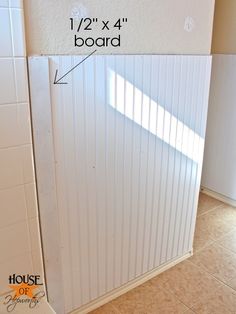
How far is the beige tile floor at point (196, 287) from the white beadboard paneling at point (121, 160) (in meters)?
0.10

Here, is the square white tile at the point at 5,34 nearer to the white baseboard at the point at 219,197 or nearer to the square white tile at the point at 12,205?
the square white tile at the point at 12,205

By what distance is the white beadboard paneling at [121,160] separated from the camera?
4.08ft

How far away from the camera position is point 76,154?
1.28m

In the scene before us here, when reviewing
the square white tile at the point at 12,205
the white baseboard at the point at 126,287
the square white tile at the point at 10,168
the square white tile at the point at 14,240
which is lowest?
the white baseboard at the point at 126,287

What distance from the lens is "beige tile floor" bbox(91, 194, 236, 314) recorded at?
1591 millimetres

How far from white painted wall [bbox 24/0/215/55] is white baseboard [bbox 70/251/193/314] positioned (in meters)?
1.19

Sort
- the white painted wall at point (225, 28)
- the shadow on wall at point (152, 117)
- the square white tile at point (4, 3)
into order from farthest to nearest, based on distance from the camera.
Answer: the white painted wall at point (225, 28), the shadow on wall at point (152, 117), the square white tile at point (4, 3)

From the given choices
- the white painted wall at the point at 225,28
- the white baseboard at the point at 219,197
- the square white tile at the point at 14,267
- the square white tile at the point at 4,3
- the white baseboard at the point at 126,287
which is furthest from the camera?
the white baseboard at the point at 219,197

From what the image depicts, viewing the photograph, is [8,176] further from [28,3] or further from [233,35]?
[233,35]

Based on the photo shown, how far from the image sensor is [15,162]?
44.3 inches

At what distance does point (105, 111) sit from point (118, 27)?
344mm

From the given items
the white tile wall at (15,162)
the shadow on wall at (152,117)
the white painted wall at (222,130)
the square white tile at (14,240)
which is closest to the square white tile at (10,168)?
the white tile wall at (15,162)

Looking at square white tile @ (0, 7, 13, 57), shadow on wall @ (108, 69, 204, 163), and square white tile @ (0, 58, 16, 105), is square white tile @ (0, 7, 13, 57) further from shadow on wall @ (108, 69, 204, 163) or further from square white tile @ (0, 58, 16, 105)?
shadow on wall @ (108, 69, 204, 163)

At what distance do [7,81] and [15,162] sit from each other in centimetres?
28
